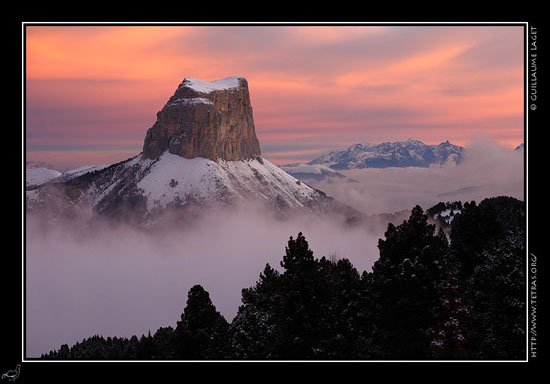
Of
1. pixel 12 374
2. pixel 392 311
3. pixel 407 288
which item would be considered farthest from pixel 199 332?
pixel 407 288

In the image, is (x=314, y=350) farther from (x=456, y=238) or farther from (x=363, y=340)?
(x=456, y=238)

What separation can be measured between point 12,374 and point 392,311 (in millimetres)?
21196

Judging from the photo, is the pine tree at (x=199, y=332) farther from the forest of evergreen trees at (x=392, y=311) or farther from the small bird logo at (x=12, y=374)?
the small bird logo at (x=12, y=374)

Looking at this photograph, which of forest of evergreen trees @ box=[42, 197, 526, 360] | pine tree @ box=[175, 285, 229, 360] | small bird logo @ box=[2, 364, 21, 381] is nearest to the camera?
small bird logo @ box=[2, 364, 21, 381]

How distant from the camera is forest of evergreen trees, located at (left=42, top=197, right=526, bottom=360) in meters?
38.3

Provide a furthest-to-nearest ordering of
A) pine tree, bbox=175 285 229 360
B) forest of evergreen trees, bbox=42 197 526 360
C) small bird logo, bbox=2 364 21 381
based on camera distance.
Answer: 1. pine tree, bbox=175 285 229 360
2. forest of evergreen trees, bbox=42 197 526 360
3. small bird logo, bbox=2 364 21 381

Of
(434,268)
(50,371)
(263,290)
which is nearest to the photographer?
(50,371)

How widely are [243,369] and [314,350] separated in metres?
7.86

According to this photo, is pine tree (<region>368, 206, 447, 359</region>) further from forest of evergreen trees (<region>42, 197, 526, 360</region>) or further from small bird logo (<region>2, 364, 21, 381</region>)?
small bird logo (<region>2, 364, 21, 381</region>)

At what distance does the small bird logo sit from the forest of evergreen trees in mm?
7125

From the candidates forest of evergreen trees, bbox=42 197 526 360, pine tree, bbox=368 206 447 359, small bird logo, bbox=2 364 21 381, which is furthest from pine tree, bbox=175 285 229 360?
small bird logo, bbox=2 364 21 381

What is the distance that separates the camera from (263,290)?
4600 cm

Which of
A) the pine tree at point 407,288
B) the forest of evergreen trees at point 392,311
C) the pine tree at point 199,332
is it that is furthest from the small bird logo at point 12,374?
the pine tree at point 407,288

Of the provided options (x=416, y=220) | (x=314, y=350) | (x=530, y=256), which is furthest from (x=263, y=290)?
(x=530, y=256)
